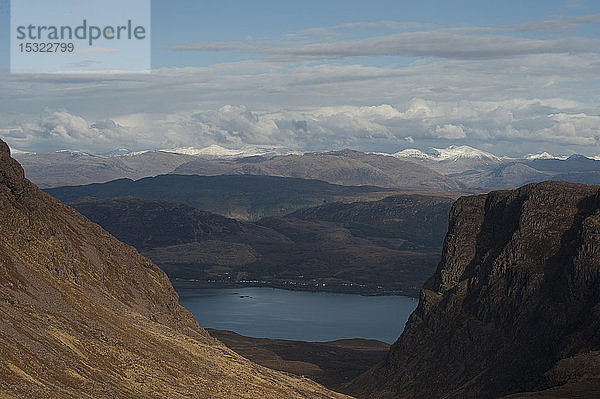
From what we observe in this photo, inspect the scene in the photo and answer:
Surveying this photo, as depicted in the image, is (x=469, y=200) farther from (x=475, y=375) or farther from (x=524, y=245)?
(x=475, y=375)

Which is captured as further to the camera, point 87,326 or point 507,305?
point 507,305

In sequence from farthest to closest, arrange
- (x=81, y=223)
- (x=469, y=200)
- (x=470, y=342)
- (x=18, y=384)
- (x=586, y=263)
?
(x=469, y=200), (x=81, y=223), (x=470, y=342), (x=586, y=263), (x=18, y=384)

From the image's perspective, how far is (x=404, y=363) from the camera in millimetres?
158875

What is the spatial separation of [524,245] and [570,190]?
46.6ft

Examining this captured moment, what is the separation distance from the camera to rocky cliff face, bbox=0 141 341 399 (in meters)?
88.8

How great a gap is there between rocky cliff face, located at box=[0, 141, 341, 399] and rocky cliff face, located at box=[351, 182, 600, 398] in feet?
84.0

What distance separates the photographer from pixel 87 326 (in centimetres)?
11006

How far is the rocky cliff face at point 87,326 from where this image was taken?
291 feet

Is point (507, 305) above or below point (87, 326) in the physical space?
below

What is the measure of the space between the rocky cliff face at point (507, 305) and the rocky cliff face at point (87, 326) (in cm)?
2562

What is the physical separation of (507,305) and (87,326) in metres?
77.7

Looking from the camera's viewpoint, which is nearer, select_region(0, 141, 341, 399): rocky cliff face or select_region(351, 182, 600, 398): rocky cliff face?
select_region(0, 141, 341, 399): rocky cliff face

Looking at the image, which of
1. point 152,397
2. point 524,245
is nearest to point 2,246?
point 152,397

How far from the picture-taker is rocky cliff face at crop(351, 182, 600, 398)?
133 m
